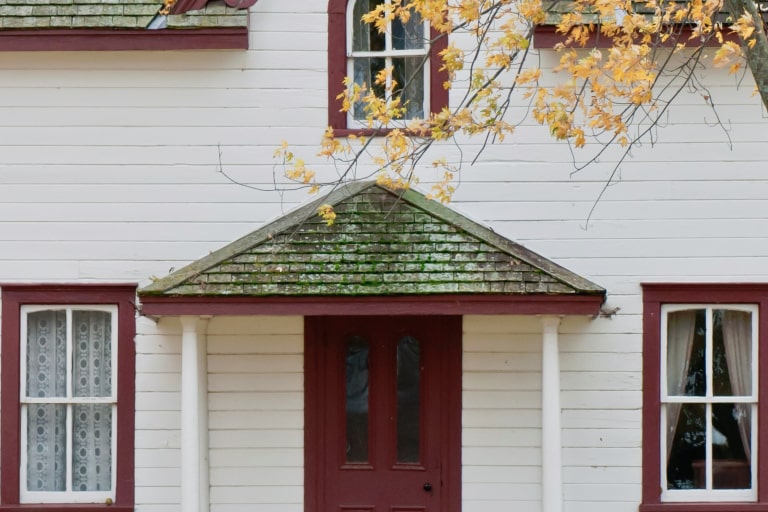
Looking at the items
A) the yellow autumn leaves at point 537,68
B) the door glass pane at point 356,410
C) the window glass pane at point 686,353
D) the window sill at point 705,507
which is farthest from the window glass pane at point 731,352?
the door glass pane at point 356,410

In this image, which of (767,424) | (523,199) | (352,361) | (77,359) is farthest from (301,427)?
(767,424)

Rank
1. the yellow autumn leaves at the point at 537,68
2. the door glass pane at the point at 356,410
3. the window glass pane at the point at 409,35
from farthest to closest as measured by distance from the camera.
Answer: the window glass pane at the point at 409,35 < the door glass pane at the point at 356,410 < the yellow autumn leaves at the point at 537,68

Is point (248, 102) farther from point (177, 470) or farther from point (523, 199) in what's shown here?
point (177, 470)

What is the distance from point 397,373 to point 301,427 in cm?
100

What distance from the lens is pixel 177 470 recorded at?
9.80 m

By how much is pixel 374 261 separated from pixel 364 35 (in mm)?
2330

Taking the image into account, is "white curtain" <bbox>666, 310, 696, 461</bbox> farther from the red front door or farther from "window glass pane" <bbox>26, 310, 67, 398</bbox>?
"window glass pane" <bbox>26, 310, 67, 398</bbox>

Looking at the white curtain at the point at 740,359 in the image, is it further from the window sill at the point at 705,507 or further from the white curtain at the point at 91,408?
the white curtain at the point at 91,408

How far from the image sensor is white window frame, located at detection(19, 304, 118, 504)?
9781 mm

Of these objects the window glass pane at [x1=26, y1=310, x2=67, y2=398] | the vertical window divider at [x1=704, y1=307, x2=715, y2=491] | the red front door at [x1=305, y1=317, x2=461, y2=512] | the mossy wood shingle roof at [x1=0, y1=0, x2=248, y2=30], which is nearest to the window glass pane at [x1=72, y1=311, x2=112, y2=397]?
the window glass pane at [x1=26, y1=310, x2=67, y2=398]

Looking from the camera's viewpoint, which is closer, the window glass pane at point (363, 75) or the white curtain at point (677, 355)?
the white curtain at point (677, 355)

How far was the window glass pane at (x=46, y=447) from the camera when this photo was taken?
32.4 feet

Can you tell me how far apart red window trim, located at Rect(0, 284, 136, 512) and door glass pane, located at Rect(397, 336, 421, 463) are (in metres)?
2.41

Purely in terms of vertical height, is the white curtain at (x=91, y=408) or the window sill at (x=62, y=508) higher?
the white curtain at (x=91, y=408)
